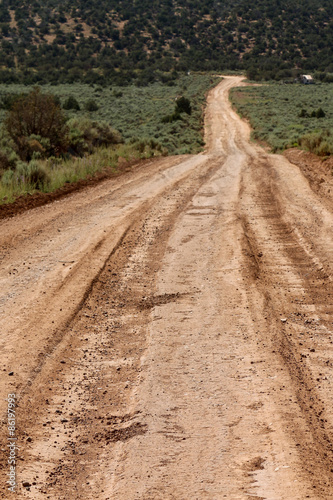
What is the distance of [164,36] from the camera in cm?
11181

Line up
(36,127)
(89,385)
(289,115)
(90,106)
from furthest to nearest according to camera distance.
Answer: (289,115)
(90,106)
(36,127)
(89,385)

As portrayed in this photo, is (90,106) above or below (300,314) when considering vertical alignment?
above

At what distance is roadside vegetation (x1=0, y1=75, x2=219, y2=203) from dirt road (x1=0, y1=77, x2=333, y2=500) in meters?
4.34

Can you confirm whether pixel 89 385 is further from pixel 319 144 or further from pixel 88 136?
pixel 88 136

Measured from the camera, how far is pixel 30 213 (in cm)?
1245

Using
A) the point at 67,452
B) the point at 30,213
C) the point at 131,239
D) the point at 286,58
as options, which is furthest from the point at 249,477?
the point at 286,58

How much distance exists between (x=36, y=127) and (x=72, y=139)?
249 centimetres

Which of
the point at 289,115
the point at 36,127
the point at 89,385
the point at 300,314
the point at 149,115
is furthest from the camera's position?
the point at 289,115

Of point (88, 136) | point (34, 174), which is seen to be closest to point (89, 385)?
point (34, 174)

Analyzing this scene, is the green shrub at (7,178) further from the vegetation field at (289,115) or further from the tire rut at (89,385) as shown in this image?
the vegetation field at (289,115)

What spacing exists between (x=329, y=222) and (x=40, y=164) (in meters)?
8.59

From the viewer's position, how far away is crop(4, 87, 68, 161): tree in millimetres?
20062

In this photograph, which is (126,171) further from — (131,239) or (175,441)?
(175,441)

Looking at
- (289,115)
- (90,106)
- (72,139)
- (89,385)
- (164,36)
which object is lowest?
(89,385)
